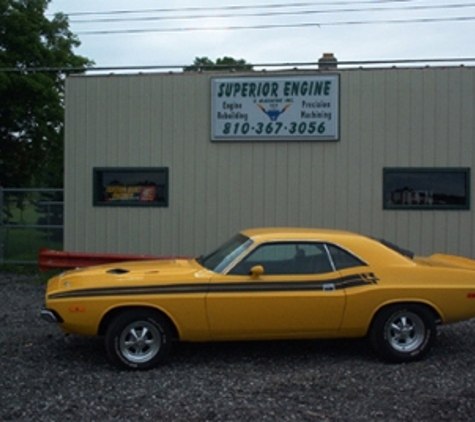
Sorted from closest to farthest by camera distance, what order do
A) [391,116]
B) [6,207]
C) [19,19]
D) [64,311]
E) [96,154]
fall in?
[64,311], [391,116], [96,154], [6,207], [19,19]

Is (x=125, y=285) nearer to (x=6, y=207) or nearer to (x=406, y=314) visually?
(x=406, y=314)

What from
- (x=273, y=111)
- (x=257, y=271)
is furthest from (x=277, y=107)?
(x=257, y=271)

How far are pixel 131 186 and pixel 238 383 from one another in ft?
24.2

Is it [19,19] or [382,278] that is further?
[19,19]

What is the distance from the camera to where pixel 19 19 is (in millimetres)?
26781

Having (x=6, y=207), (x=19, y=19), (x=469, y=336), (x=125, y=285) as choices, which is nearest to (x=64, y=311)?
(x=125, y=285)

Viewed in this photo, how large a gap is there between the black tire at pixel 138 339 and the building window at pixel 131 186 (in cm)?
624

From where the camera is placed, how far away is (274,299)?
7273 millimetres

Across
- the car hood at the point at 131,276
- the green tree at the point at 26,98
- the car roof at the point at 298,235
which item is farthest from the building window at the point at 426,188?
the green tree at the point at 26,98

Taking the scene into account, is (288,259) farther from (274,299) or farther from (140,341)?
(140,341)

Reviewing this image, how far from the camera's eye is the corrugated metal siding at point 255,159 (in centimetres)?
1264

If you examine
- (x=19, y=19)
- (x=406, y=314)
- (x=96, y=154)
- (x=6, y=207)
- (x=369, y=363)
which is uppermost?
(x=19, y=19)

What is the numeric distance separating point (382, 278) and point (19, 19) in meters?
23.0

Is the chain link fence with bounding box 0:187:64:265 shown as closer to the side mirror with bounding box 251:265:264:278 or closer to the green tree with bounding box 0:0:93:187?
the side mirror with bounding box 251:265:264:278
